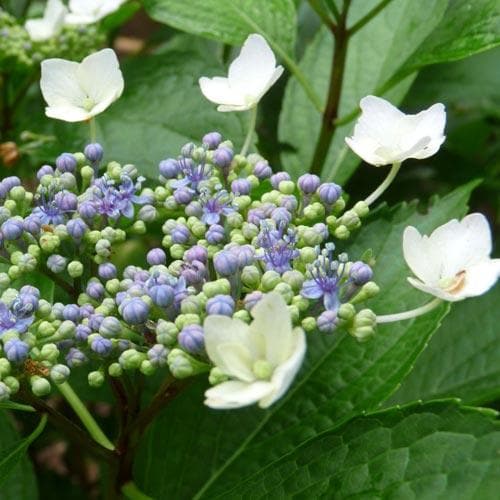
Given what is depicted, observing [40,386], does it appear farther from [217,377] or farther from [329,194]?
[329,194]

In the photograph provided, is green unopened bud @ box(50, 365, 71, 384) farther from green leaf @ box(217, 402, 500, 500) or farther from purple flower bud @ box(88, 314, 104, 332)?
green leaf @ box(217, 402, 500, 500)

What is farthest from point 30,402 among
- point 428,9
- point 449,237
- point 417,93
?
point 417,93

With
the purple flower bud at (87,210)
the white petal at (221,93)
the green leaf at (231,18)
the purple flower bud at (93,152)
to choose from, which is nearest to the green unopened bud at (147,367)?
the purple flower bud at (87,210)

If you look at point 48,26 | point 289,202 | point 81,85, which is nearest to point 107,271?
point 289,202

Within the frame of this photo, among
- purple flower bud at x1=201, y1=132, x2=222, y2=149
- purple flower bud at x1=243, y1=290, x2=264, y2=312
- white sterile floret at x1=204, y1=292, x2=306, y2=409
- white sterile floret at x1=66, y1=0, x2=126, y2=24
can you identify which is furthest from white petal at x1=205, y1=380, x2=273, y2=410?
white sterile floret at x1=66, y1=0, x2=126, y2=24

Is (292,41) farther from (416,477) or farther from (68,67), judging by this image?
(416,477)
